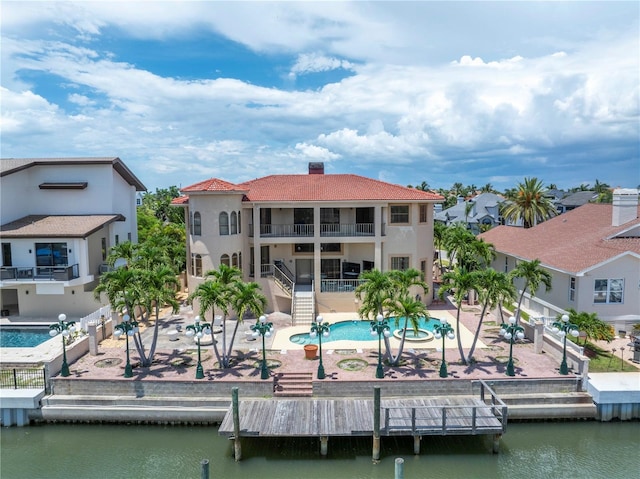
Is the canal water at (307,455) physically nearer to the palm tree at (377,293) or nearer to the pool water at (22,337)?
the palm tree at (377,293)

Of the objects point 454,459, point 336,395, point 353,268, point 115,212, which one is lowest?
point 454,459

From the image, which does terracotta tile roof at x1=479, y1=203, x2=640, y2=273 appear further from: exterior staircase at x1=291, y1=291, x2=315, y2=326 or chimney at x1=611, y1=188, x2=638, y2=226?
exterior staircase at x1=291, y1=291, x2=315, y2=326

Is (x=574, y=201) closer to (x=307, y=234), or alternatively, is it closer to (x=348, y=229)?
(x=348, y=229)

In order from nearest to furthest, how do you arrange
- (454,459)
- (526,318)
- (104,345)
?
1. (454,459)
2. (104,345)
3. (526,318)

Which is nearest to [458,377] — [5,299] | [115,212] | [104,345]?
[104,345]

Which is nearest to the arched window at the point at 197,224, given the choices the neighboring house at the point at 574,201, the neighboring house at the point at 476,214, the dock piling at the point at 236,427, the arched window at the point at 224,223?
the arched window at the point at 224,223

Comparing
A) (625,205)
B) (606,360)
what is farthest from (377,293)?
(625,205)

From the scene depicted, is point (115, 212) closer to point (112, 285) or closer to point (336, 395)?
point (112, 285)
